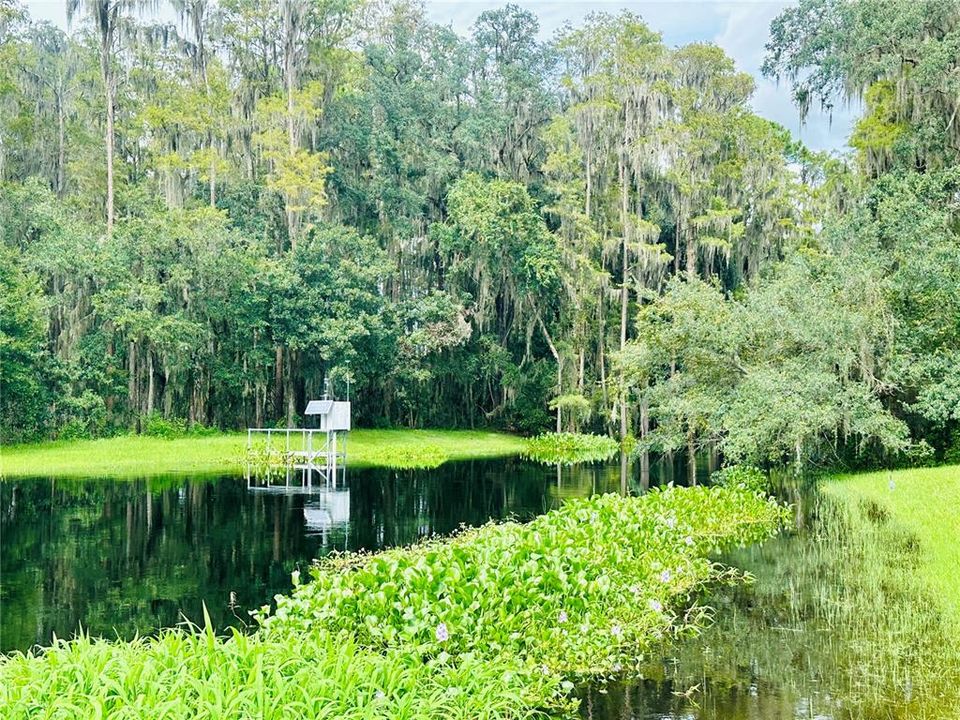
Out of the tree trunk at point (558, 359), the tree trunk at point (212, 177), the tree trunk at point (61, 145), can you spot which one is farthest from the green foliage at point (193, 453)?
the tree trunk at point (61, 145)

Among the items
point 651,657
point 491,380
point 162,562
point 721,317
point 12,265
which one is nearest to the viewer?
point 651,657

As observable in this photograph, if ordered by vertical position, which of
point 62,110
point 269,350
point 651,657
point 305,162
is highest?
point 62,110

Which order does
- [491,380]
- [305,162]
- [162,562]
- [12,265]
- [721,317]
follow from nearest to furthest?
[162,562]
[721,317]
[12,265]
[305,162]
[491,380]

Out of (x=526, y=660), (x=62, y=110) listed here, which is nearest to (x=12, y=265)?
(x=62, y=110)

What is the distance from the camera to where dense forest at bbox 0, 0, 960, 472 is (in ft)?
86.4

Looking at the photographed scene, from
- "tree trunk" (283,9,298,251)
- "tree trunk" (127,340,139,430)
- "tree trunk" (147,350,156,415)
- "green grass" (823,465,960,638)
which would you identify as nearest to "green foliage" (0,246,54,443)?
"tree trunk" (127,340,139,430)

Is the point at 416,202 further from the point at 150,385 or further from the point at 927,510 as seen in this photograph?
the point at 927,510

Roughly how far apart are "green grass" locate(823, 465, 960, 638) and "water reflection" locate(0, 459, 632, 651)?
6102mm

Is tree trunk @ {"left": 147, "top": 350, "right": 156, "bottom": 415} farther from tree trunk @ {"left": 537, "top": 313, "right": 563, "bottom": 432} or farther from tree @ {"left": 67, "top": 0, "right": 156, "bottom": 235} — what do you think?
tree trunk @ {"left": 537, "top": 313, "right": 563, "bottom": 432}

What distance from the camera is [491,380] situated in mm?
44562

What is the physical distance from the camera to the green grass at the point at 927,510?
1059 cm

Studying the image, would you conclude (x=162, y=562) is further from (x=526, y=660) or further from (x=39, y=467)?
(x=39, y=467)

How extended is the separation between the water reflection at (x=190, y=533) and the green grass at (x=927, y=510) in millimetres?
6102

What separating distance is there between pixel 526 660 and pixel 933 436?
2000 centimetres
